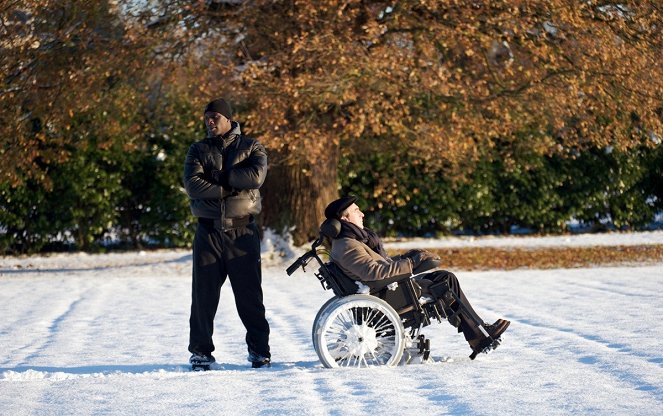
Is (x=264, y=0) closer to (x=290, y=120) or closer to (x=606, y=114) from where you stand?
(x=290, y=120)

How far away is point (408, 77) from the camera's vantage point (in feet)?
44.4

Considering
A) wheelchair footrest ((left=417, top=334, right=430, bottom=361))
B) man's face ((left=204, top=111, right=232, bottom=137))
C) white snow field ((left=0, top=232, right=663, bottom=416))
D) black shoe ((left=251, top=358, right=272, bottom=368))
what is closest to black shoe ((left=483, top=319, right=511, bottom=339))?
white snow field ((left=0, top=232, right=663, bottom=416))

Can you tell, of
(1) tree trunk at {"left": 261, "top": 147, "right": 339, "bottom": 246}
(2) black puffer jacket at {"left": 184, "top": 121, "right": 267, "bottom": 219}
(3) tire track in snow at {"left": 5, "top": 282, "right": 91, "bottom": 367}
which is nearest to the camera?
(2) black puffer jacket at {"left": 184, "top": 121, "right": 267, "bottom": 219}

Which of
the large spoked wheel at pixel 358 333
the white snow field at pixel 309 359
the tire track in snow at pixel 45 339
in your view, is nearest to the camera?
the white snow field at pixel 309 359

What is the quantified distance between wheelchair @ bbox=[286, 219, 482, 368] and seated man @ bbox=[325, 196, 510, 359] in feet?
0.15

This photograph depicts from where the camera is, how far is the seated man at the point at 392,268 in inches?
271

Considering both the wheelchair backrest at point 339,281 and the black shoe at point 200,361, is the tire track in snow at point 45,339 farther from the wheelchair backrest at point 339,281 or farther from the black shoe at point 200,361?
the wheelchair backrest at point 339,281

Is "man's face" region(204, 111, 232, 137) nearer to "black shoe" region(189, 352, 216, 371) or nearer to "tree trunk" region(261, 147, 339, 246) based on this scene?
"black shoe" region(189, 352, 216, 371)

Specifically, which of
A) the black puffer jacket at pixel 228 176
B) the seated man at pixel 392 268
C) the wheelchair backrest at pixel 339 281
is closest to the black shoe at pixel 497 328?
the seated man at pixel 392 268

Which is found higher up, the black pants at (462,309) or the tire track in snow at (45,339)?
the black pants at (462,309)

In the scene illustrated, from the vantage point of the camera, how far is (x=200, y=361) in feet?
23.2

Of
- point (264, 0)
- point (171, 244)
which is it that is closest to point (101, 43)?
point (264, 0)

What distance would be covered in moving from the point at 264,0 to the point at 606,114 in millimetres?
4687

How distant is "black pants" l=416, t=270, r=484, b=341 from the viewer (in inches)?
273
